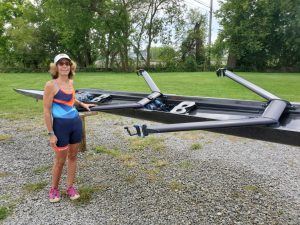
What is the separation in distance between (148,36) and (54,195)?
31008 mm

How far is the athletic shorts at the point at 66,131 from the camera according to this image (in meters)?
3.02

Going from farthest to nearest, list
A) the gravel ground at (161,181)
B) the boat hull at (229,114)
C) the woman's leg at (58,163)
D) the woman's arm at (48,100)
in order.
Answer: the woman's leg at (58,163)
the gravel ground at (161,181)
the woman's arm at (48,100)
the boat hull at (229,114)

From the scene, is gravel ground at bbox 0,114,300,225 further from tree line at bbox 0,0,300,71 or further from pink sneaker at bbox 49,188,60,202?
tree line at bbox 0,0,300,71

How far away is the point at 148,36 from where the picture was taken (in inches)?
1304

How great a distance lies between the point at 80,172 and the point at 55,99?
1.45m

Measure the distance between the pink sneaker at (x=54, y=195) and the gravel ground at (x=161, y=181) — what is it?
0.06 meters

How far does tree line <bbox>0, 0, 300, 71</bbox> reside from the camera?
1163 inches

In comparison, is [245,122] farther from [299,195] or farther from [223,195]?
[299,195]

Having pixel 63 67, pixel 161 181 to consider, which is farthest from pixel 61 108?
pixel 161 181

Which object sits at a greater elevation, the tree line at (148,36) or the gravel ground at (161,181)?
the tree line at (148,36)

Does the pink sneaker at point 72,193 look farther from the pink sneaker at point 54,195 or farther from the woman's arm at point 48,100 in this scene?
the woman's arm at point 48,100

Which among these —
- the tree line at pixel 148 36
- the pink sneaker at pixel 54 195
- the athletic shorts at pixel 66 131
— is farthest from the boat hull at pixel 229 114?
the tree line at pixel 148 36

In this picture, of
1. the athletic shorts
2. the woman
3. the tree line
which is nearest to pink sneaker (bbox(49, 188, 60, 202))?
the woman

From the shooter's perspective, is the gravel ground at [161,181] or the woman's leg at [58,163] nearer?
the gravel ground at [161,181]
